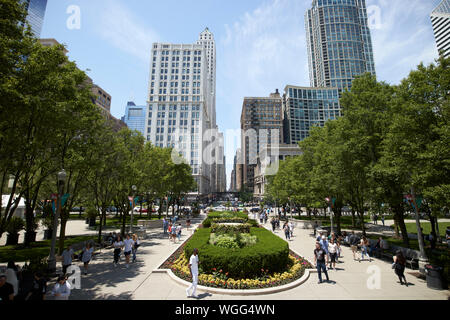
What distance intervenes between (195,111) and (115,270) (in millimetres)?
90639

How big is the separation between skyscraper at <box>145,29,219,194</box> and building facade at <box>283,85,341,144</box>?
2968 inches

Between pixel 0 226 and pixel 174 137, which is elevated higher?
pixel 174 137

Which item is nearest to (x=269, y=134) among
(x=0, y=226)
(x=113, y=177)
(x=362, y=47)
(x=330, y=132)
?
(x=362, y=47)

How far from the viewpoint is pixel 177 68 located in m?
100

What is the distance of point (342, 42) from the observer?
150 meters

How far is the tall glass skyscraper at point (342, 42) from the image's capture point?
488ft

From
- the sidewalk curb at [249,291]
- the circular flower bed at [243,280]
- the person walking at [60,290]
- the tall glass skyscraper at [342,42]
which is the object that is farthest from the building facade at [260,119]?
the person walking at [60,290]

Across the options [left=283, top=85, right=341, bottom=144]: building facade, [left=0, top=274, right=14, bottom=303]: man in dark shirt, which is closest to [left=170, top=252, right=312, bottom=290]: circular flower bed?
[left=0, top=274, right=14, bottom=303]: man in dark shirt

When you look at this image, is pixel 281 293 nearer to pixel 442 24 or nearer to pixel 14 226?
pixel 14 226

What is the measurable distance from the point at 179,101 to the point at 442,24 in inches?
5178

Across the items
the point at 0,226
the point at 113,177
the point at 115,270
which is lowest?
the point at 115,270

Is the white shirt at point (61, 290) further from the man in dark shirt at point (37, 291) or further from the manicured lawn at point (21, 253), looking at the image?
the manicured lawn at point (21, 253)
